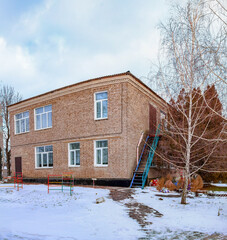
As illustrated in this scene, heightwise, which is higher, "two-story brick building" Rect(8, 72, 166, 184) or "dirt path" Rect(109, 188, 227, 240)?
"two-story brick building" Rect(8, 72, 166, 184)

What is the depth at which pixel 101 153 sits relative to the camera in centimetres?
1529

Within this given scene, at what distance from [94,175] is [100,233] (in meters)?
9.40

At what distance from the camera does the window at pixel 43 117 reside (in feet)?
60.7

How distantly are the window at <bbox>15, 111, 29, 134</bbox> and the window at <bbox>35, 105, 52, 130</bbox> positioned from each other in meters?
1.30

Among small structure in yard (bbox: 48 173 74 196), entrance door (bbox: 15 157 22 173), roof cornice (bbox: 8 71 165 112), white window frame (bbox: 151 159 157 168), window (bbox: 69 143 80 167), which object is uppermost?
roof cornice (bbox: 8 71 165 112)

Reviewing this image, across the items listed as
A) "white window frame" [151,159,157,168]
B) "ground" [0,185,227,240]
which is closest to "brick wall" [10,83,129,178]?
"white window frame" [151,159,157,168]

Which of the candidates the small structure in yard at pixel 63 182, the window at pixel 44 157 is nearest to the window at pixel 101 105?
the small structure in yard at pixel 63 182

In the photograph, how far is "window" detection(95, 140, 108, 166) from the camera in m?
15.1

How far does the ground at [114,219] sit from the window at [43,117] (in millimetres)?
9056

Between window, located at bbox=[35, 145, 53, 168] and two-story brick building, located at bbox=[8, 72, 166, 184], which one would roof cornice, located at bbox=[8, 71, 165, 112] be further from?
window, located at bbox=[35, 145, 53, 168]

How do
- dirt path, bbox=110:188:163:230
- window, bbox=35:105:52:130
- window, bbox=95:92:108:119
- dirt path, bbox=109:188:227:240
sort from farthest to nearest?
window, bbox=35:105:52:130, window, bbox=95:92:108:119, dirt path, bbox=110:188:163:230, dirt path, bbox=109:188:227:240

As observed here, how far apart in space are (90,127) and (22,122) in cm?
824

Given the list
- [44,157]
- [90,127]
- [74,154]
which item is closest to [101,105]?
[90,127]

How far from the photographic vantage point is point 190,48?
29.7 feet
